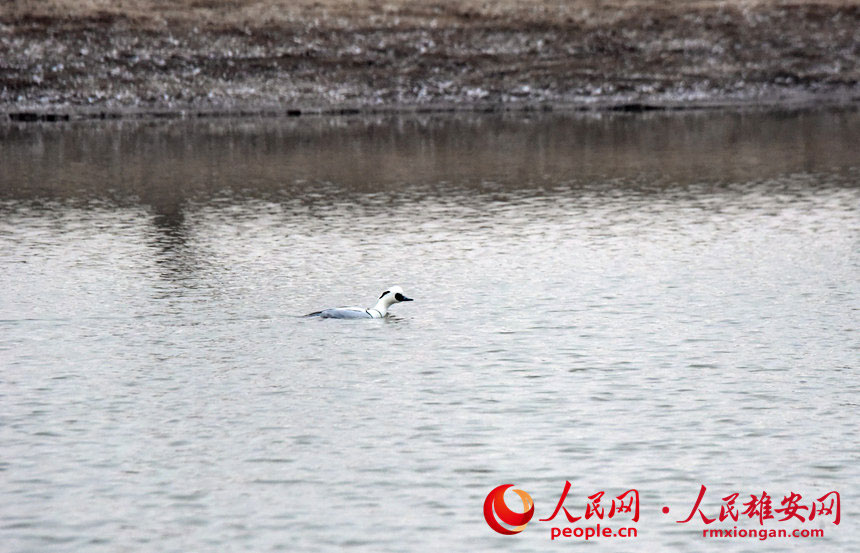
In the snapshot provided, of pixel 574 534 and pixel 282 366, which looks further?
pixel 282 366

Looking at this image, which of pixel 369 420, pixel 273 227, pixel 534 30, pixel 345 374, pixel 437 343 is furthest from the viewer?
pixel 534 30

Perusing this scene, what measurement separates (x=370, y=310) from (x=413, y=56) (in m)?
52.4

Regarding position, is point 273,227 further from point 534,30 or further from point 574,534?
point 534,30

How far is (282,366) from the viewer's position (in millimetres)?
21750

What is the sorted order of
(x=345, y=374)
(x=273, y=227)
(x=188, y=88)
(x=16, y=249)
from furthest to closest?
(x=188, y=88), (x=273, y=227), (x=16, y=249), (x=345, y=374)

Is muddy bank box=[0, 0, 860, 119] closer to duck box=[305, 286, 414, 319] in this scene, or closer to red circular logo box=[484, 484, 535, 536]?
duck box=[305, 286, 414, 319]

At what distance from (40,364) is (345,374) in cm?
520

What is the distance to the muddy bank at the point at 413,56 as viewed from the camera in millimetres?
72750

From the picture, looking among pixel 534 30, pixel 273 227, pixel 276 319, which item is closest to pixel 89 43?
pixel 534 30

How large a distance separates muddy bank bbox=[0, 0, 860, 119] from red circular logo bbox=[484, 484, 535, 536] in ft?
191

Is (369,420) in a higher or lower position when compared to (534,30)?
lower

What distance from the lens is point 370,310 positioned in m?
24.9

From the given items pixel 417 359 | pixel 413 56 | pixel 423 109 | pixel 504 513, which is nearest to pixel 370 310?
pixel 417 359

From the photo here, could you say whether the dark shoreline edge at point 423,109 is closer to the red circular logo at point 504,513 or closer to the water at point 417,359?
the water at point 417,359
